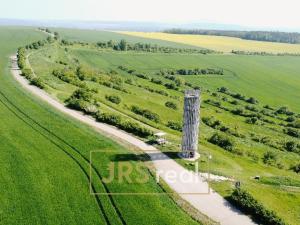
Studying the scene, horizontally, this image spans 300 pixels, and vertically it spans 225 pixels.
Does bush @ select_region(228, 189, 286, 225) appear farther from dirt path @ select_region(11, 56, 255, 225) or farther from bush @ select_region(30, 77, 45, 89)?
bush @ select_region(30, 77, 45, 89)

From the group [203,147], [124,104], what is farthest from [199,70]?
[203,147]

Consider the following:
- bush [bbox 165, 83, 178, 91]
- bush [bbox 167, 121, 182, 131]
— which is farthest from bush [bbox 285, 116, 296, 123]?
bush [bbox 167, 121, 182, 131]

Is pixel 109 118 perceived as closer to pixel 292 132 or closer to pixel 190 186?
pixel 190 186

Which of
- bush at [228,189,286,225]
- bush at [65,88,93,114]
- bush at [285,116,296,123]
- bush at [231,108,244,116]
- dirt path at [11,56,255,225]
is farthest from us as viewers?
bush at [231,108,244,116]

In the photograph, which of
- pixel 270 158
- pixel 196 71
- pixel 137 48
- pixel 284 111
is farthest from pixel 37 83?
pixel 137 48

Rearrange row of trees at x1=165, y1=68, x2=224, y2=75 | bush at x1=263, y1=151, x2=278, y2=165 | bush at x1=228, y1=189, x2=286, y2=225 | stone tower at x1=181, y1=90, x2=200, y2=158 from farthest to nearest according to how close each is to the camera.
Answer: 1. row of trees at x1=165, y1=68, x2=224, y2=75
2. bush at x1=263, y1=151, x2=278, y2=165
3. stone tower at x1=181, y1=90, x2=200, y2=158
4. bush at x1=228, y1=189, x2=286, y2=225

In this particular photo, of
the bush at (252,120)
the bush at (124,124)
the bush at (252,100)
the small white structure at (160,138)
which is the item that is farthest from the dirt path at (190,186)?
the bush at (252,100)
